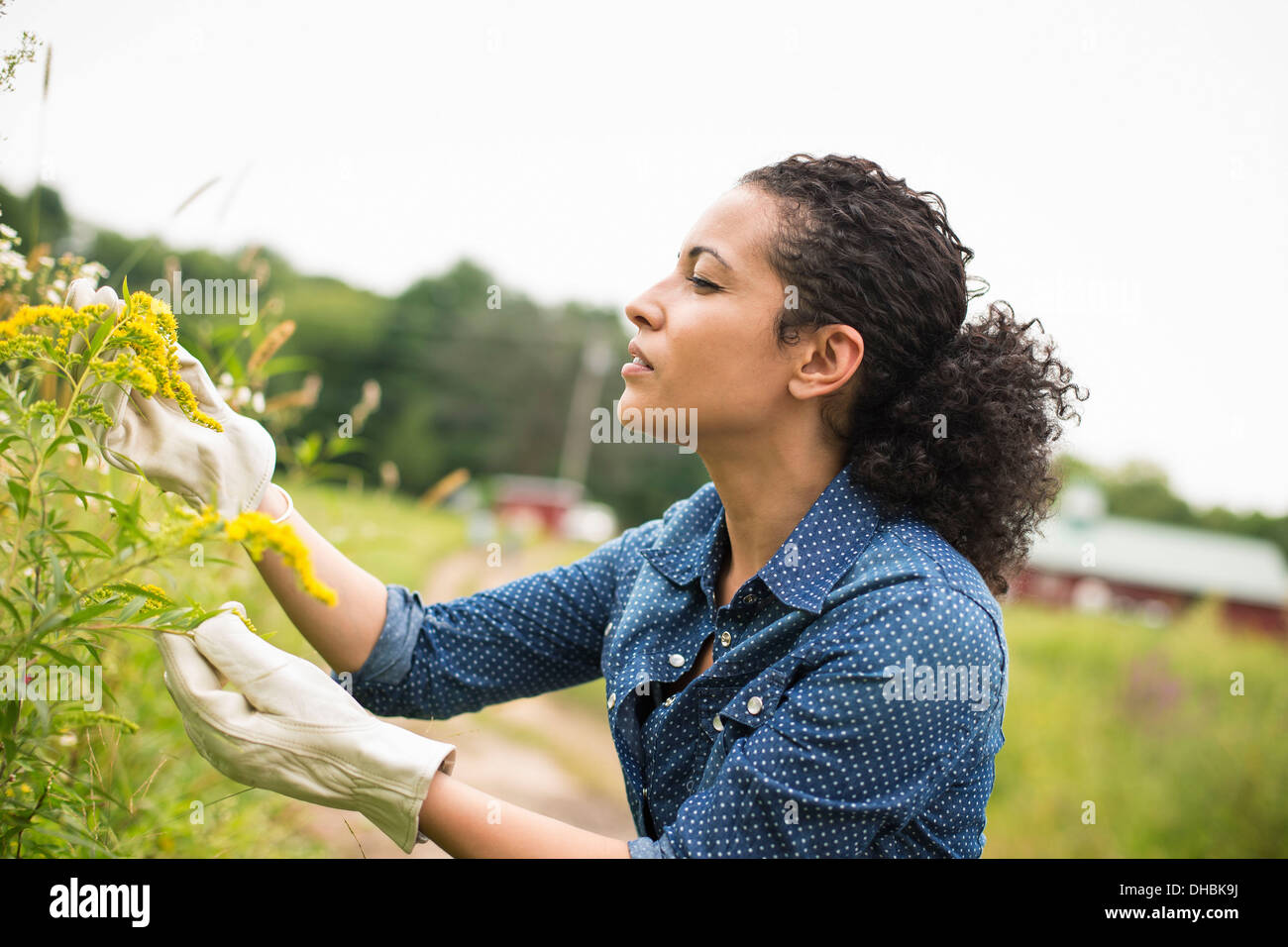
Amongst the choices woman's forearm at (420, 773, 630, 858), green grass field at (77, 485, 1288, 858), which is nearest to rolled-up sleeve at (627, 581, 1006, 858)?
woman's forearm at (420, 773, 630, 858)

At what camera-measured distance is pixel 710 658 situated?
1.85m

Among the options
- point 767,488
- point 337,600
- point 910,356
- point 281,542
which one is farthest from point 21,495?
point 910,356

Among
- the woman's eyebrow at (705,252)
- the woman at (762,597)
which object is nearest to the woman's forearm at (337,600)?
the woman at (762,597)

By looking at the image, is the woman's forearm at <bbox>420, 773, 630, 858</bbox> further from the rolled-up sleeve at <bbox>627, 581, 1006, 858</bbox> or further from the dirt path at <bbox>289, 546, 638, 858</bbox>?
the dirt path at <bbox>289, 546, 638, 858</bbox>

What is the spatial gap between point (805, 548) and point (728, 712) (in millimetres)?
343

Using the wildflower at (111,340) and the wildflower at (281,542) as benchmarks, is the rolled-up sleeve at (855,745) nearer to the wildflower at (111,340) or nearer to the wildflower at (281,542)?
the wildflower at (281,542)

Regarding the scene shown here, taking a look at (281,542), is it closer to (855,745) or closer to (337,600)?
(337,600)

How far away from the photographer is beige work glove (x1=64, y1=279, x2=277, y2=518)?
4.79ft

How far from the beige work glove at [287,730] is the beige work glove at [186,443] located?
23 cm

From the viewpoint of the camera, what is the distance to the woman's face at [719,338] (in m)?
1.80
